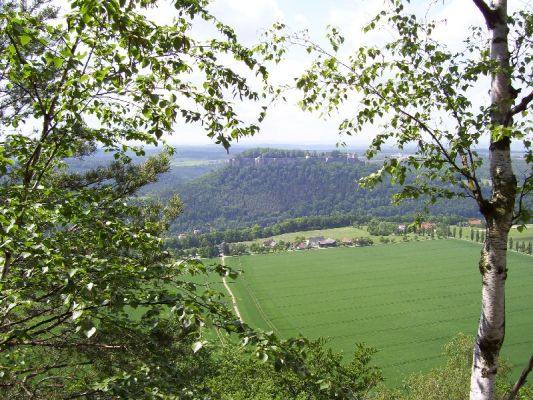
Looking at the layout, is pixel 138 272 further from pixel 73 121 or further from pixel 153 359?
pixel 73 121

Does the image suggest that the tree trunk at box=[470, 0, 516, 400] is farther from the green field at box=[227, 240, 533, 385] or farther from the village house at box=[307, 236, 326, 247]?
the village house at box=[307, 236, 326, 247]

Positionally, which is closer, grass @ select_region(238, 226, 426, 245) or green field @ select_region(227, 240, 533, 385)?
green field @ select_region(227, 240, 533, 385)

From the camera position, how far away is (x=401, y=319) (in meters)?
58.3

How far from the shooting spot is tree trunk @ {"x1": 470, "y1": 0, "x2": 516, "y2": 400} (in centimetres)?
438

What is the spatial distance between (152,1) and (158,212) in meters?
12.1

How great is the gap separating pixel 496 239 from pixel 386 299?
67.1 m

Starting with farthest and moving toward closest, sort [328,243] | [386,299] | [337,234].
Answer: [337,234] < [328,243] < [386,299]

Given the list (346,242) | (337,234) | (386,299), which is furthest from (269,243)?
(386,299)

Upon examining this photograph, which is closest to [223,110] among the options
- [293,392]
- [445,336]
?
[293,392]

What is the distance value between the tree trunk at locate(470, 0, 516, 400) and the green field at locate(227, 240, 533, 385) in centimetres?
3919

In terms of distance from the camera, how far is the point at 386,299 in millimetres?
67938

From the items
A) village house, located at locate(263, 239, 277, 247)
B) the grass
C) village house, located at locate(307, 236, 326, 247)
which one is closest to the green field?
village house, located at locate(307, 236, 326, 247)

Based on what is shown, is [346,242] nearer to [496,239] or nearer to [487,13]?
[496,239]

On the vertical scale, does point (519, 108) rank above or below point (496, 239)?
above
